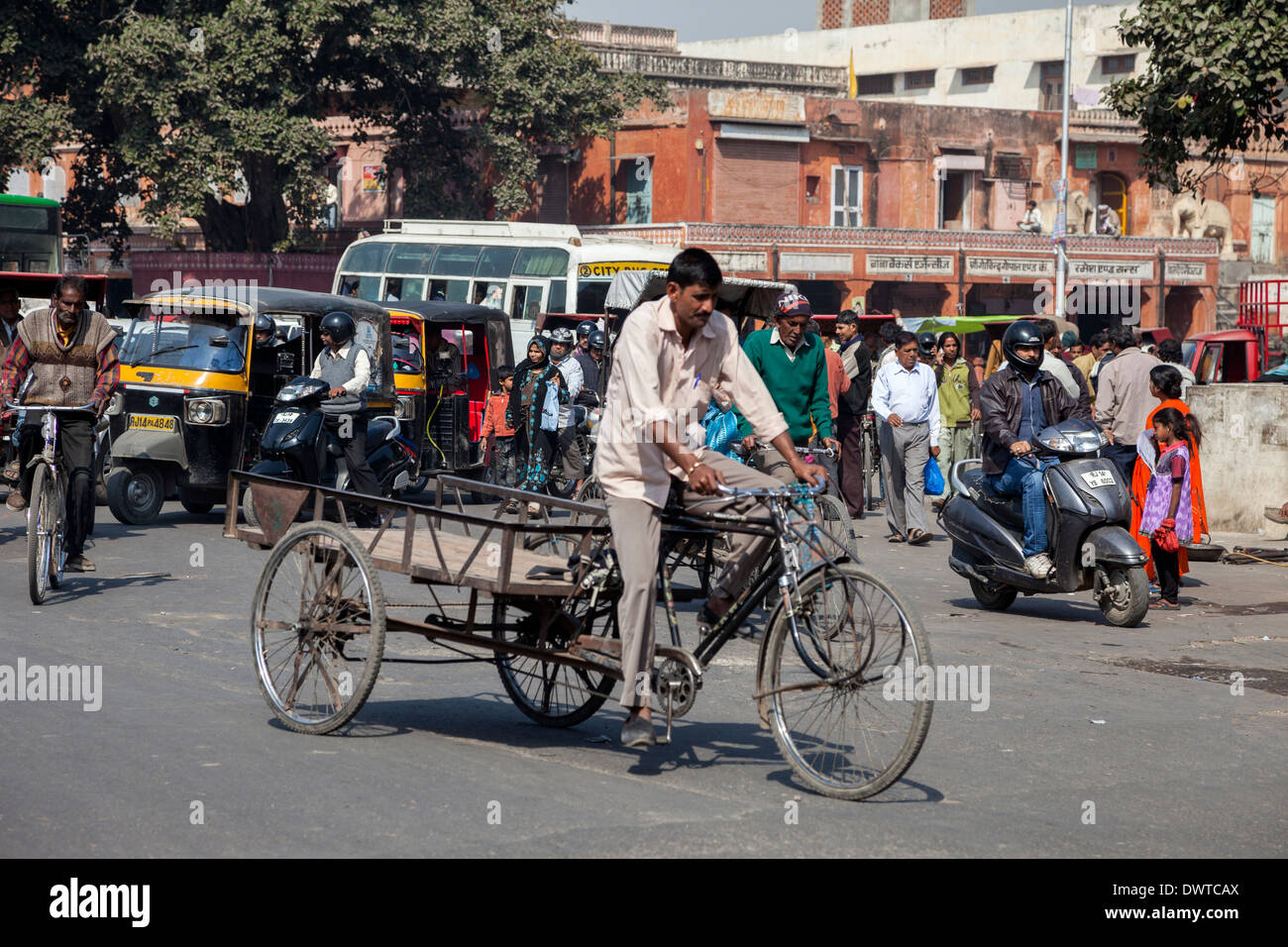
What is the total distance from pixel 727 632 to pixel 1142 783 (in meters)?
1.62

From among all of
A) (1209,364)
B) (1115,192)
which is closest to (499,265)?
(1209,364)

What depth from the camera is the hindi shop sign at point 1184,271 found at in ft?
155

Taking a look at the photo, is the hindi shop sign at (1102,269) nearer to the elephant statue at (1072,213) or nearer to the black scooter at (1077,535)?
the elephant statue at (1072,213)

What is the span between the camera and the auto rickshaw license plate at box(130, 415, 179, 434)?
13.8 meters

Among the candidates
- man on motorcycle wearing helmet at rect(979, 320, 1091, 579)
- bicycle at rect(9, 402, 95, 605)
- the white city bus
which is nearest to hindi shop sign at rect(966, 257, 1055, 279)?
the white city bus

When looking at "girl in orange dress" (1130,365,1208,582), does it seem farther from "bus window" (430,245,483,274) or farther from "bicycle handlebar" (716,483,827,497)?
"bus window" (430,245,483,274)

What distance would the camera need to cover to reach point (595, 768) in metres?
5.76

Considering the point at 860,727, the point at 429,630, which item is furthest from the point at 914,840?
Answer: the point at 429,630

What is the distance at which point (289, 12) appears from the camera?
33.0m

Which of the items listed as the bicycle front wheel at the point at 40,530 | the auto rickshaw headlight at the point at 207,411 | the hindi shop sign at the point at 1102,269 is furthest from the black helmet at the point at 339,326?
the hindi shop sign at the point at 1102,269

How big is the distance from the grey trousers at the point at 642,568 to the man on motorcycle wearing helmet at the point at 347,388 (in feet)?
27.7
